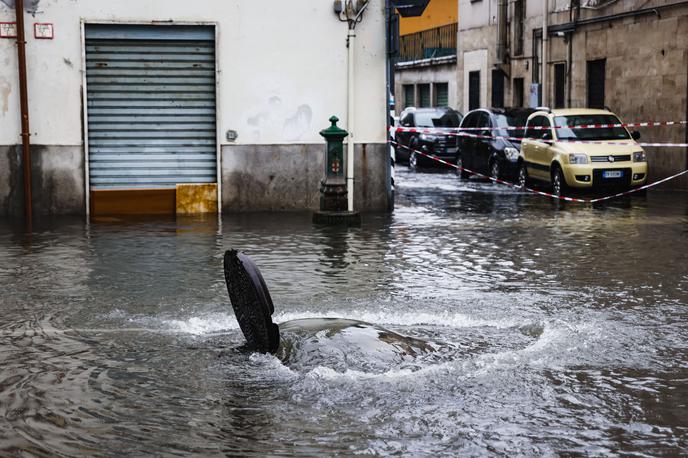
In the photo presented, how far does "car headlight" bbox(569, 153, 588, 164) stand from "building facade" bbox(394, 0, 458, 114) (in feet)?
70.7

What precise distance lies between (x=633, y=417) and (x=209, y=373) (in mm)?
2367

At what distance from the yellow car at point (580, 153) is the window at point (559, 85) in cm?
911

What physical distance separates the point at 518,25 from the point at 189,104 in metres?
19.2

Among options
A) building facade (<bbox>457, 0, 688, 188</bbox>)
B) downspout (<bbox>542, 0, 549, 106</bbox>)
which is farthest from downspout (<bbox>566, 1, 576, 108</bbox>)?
downspout (<bbox>542, 0, 549, 106</bbox>)

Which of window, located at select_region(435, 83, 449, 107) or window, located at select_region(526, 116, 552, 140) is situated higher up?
window, located at select_region(435, 83, 449, 107)

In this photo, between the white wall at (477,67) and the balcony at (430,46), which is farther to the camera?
the balcony at (430,46)

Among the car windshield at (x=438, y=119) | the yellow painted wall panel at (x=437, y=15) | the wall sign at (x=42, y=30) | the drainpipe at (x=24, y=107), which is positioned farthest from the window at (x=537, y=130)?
the yellow painted wall panel at (x=437, y=15)

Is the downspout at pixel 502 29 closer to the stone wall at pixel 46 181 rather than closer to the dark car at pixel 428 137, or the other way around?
the dark car at pixel 428 137

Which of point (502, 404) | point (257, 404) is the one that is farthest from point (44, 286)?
point (502, 404)

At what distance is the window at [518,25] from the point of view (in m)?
34.0

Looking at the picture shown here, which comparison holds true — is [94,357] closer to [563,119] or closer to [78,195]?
[78,195]

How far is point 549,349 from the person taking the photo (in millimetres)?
7379

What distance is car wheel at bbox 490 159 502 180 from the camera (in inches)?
953

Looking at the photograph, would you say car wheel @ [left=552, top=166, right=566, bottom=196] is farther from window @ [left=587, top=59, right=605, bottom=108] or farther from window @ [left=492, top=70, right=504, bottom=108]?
window @ [left=492, top=70, right=504, bottom=108]
